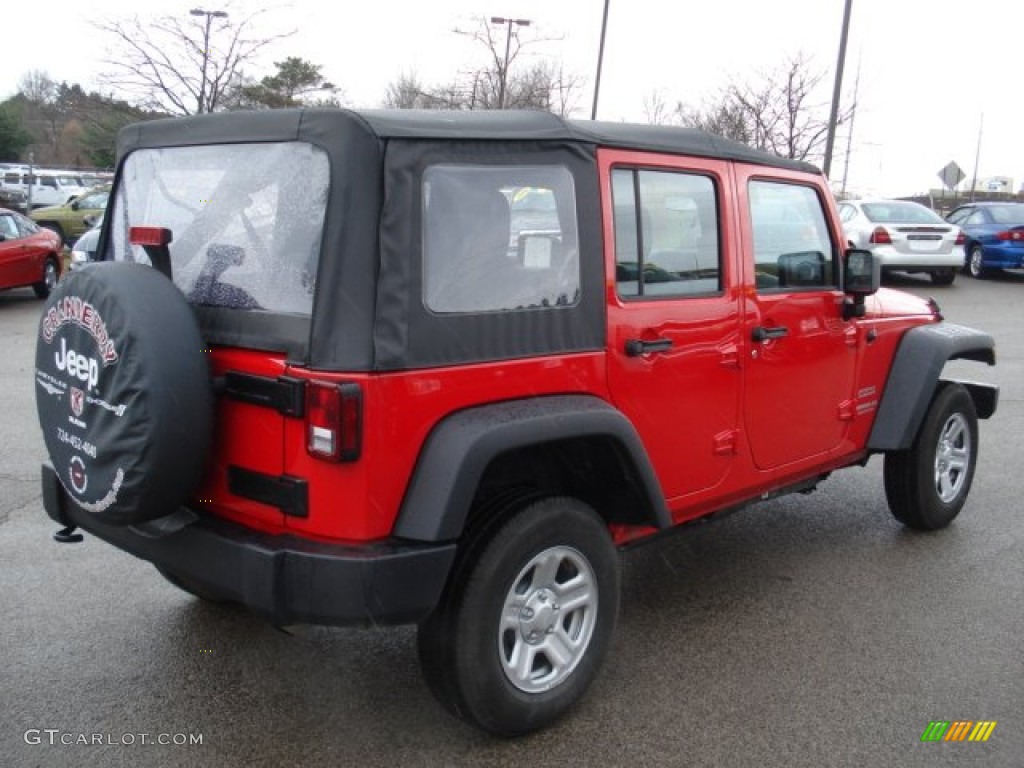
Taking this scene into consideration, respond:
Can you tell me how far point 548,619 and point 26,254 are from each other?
13999mm

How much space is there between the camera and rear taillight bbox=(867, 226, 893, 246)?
1636 cm

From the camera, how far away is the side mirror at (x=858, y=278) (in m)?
4.38

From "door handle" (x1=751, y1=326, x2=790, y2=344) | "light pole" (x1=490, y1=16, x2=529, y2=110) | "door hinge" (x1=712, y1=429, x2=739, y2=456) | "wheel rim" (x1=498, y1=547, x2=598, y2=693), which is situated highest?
"light pole" (x1=490, y1=16, x2=529, y2=110)

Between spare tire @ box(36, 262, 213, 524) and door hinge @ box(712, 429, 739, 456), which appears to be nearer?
spare tire @ box(36, 262, 213, 524)

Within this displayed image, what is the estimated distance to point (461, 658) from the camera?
2918 millimetres

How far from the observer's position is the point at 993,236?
61.2 ft

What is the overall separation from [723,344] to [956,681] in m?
1.49

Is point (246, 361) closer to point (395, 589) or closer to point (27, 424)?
point (395, 589)

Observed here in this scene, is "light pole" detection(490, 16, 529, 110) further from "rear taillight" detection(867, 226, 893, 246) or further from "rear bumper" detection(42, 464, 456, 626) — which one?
"rear bumper" detection(42, 464, 456, 626)

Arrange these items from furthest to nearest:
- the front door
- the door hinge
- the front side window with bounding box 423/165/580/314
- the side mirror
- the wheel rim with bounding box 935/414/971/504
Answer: the wheel rim with bounding box 935/414/971/504, the side mirror, the front door, the door hinge, the front side window with bounding box 423/165/580/314

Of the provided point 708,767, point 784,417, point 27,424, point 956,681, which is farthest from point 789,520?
point 27,424

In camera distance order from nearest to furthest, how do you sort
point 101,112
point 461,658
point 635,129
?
point 461,658, point 635,129, point 101,112

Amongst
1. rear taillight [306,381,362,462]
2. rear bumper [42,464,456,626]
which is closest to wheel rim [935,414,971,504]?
rear bumper [42,464,456,626]

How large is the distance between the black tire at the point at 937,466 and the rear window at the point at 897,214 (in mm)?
12587
